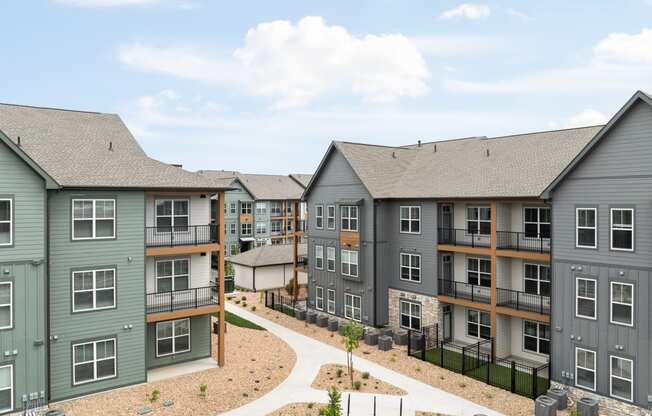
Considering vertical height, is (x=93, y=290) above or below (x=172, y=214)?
below

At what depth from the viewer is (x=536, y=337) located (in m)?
24.2

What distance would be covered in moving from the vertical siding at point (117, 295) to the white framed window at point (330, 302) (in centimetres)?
1523

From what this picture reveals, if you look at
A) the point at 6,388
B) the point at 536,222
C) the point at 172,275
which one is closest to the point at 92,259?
the point at 172,275

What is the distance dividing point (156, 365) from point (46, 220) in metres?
9.21

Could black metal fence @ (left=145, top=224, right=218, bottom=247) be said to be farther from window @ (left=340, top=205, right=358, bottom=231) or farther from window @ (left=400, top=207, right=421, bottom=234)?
window @ (left=400, top=207, right=421, bottom=234)

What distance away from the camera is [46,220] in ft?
61.2

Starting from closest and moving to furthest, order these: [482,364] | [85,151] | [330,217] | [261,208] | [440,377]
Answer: [85,151] → [440,377] → [482,364] → [330,217] → [261,208]

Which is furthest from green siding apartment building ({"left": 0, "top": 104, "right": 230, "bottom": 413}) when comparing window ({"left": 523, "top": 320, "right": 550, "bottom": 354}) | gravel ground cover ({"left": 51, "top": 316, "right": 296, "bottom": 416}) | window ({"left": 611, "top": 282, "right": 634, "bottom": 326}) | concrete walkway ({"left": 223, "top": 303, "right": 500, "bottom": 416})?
window ({"left": 611, "top": 282, "right": 634, "bottom": 326})

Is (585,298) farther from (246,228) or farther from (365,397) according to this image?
(246,228)

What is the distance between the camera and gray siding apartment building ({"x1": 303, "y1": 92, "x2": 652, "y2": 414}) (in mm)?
18109

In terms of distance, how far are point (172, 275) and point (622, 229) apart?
67.6 ft

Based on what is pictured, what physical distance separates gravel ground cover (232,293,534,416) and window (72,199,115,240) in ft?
46.4

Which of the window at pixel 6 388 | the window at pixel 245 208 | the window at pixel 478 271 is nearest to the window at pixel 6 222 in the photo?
the window at pixel 6 388

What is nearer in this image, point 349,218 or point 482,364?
point 482,364
